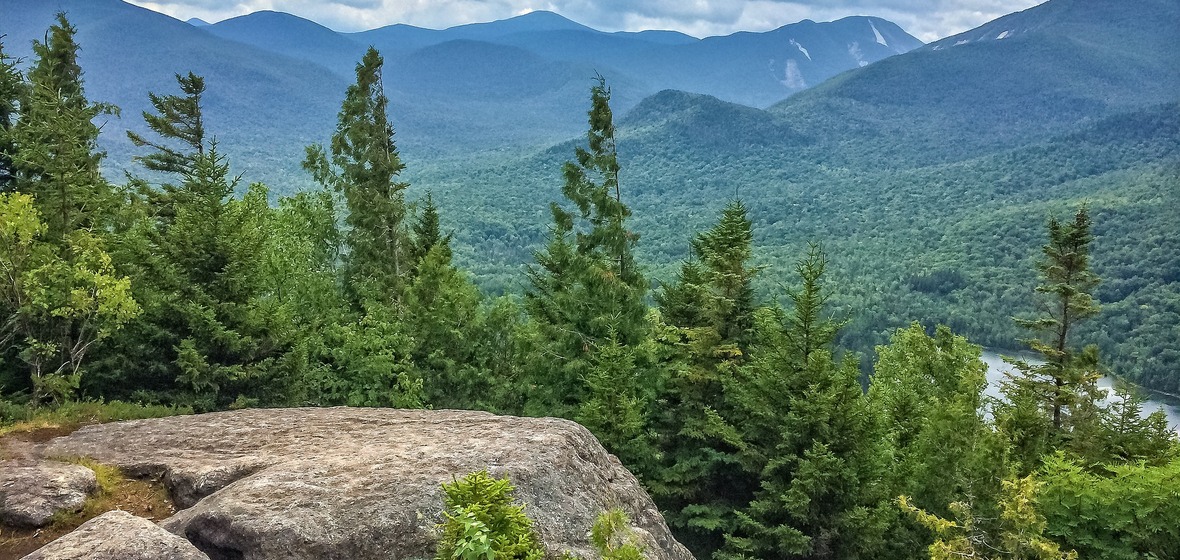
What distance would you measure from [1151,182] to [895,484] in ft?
673

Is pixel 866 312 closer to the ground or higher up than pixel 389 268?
closer to the ground

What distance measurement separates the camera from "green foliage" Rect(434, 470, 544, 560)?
619 cm

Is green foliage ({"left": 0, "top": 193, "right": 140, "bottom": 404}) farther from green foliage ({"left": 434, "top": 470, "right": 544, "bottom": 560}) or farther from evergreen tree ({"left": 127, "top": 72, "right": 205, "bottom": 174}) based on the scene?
green foliage ({"left": 434, "top": 470, "right": 544, "bottom": 560})

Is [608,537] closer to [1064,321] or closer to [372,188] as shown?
[1064,321]

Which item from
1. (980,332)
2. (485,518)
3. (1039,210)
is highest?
(485,518)

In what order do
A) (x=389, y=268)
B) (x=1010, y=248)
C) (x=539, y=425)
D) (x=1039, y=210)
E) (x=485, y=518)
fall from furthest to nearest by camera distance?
(x=1039, y=210)
(x=1010, y=248)
(x=389, y=268)
(x=539, y=425)
(x=485, y=518)

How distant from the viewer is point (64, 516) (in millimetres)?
9125

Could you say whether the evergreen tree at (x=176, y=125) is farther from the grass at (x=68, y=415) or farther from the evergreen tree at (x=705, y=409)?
the evergreen tree at (x=705, y=409)

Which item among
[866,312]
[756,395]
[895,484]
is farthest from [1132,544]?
[866,312]

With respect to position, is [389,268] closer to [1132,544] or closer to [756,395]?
[756,395]

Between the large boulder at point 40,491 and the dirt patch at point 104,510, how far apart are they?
0.38 feet

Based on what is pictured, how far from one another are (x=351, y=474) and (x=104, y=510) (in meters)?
3.41

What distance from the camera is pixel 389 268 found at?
3047cm

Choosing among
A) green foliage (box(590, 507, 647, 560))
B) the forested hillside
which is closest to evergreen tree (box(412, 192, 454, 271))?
the forested hillside
